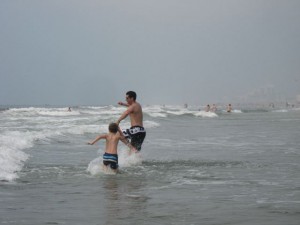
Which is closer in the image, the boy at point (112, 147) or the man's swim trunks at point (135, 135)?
the boy at point (112, 147)

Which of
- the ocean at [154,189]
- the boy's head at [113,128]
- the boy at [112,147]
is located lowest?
the ocean at [154,189]

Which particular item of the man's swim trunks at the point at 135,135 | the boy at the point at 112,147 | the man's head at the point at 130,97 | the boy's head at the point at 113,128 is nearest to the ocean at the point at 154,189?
the boy at the point at 112,147

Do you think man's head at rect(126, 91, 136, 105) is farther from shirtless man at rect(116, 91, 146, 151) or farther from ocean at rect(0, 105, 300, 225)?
ocean at rect(0, 105, 300, 225)

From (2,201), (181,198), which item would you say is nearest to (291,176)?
(181,198)

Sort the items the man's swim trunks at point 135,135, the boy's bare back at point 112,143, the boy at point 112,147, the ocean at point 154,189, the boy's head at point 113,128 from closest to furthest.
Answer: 1. the ocean at point 154,189
2. the boy at point 112,147
3. the boy's bare back at point 112,143
4. the boy's head at point 113,128
5. the man's swim trunks at point 135,135

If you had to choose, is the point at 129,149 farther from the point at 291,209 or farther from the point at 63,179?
the point at 291,209

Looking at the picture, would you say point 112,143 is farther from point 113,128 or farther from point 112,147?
point 113,128

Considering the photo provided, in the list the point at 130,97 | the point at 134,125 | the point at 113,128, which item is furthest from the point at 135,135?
the point at 113,128

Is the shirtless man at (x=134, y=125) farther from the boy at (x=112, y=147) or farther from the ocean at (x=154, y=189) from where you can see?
the boy at (x=112, y=147)

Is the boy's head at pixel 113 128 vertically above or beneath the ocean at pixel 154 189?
above

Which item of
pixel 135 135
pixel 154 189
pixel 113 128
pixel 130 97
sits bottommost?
pixel 154 189

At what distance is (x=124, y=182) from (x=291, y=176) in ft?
9.20

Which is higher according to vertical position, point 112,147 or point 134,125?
point 134,125

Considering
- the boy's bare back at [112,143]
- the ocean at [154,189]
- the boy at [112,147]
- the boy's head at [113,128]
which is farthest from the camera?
the boy's head at [113,128]
